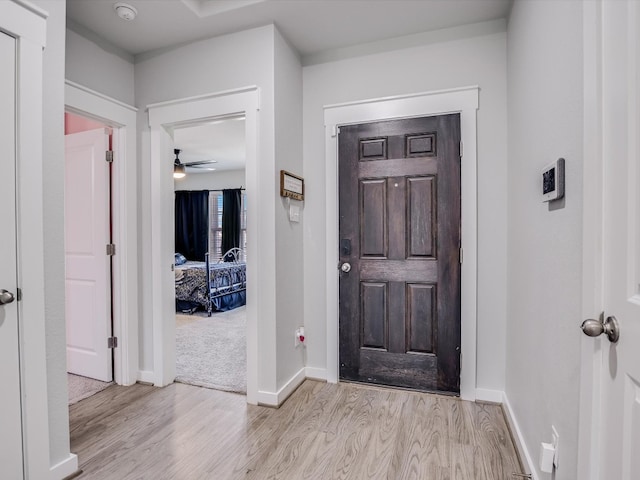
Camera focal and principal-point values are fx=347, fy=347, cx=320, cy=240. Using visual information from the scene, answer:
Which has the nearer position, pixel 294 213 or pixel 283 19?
pixel 283 19

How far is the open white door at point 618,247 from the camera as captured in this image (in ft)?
2.77

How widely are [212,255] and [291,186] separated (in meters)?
6.27

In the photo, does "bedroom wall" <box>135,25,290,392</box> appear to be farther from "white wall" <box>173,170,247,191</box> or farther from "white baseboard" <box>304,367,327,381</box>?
"white wall" <box>173,170,247,191</box>

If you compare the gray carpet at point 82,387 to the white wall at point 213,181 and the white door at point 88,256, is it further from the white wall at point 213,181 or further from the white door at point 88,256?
the white wall at point 213,181

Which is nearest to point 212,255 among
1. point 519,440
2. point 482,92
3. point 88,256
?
point 88,256

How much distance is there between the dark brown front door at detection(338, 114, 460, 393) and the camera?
246 centimetres

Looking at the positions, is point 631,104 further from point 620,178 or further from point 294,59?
point 294,59

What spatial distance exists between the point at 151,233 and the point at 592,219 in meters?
2.71

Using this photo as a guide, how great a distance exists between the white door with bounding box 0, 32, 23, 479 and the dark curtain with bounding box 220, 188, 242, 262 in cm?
650

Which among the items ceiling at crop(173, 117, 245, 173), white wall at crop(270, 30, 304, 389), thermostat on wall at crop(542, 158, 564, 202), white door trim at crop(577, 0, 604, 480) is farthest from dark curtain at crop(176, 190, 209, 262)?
white door trim at crop(577, 0, 604, 480)

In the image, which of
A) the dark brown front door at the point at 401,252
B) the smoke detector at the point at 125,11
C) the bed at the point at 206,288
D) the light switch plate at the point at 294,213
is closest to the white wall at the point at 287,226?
the light switch plate at the point at 294,213

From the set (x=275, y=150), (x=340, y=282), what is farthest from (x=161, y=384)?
(x=275, y=150)

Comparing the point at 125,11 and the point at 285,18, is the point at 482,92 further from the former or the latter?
the point at 125,11

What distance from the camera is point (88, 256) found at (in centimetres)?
279
